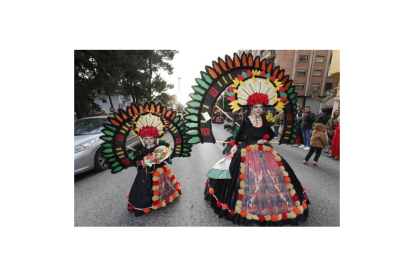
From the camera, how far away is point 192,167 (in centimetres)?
446

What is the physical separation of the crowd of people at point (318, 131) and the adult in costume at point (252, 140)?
88cm

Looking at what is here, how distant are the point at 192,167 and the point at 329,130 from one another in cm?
540

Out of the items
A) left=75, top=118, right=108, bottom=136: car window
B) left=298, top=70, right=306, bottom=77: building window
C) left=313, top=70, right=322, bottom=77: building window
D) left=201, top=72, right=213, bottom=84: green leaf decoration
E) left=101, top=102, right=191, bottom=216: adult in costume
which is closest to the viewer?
left=201, top=72, right=213, bottom=84: green leaf decoration

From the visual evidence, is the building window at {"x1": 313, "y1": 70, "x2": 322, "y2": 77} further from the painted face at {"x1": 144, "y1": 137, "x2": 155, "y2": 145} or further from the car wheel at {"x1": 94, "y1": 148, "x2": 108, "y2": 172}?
the car wheel at {"x1": 94, "y1": 148, "x2": 108, "y2": 172}

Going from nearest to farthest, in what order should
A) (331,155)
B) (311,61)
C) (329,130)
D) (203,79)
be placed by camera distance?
(203,79) → (331,155) → (329,130) → (311,61)

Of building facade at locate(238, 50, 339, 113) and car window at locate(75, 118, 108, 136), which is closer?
car window at locate(75, 118, 108, 136)

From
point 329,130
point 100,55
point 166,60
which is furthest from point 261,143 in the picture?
point 166,60

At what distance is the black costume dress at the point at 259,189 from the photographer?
84.7 inches

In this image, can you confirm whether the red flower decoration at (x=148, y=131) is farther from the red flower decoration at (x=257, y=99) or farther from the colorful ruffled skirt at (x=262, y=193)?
the red flower decoration at (x=257, y=99)

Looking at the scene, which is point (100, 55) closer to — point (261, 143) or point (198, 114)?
point (198, 114)

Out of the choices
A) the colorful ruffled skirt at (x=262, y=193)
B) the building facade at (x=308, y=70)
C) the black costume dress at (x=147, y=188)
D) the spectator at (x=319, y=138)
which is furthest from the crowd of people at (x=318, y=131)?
the building facade at (x=308, y=70)

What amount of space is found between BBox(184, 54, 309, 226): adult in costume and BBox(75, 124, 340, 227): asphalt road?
40 cm

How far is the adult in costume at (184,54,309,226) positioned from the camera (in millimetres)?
2125

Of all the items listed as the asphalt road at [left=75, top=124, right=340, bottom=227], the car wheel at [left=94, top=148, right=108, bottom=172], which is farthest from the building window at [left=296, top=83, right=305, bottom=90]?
the car wheel at [left=94, top=148, right=108, bottom=172]
